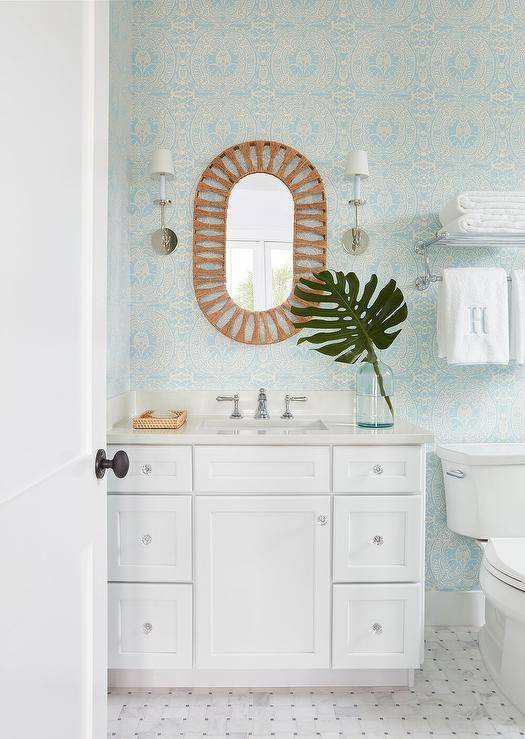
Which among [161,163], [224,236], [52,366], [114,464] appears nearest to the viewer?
[52,366]

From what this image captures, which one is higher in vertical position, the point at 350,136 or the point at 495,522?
the point at 350,136

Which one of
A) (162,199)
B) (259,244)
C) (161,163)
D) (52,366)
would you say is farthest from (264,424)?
(52,366)

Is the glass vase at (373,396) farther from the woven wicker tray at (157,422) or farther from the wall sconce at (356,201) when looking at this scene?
the woven wicker tray at (157,422)

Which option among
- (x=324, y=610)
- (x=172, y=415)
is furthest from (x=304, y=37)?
(x=324, y=610)

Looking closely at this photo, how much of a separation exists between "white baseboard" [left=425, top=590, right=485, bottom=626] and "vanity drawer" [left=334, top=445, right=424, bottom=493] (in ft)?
2.54

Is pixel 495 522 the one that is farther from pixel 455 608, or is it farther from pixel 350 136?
pixel 350 136

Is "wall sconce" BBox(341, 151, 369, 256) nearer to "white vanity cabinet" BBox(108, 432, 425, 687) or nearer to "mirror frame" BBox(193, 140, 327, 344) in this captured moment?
"mirror frame" BBox(193, 140, 327, 344)

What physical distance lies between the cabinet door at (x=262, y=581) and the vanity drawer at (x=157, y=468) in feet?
0.34

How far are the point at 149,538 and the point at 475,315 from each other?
58.1 inches

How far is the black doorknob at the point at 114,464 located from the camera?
1.12 metres

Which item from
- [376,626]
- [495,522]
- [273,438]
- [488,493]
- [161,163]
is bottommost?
[376,626]

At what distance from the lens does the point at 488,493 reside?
218 centimetres

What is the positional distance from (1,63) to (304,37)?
79.8 inches

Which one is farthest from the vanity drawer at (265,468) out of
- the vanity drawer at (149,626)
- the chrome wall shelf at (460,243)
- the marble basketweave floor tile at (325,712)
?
the chrome wall shelf at (460,243)
